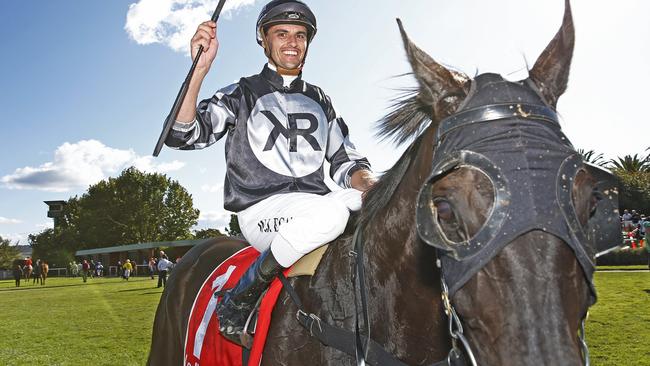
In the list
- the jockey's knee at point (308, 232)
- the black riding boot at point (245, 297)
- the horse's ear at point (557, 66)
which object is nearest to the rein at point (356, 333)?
the jockey's knee at point (308, 232)

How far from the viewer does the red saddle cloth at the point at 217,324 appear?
8.63 ft

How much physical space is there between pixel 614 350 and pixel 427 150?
805cm

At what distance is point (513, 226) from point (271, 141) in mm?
1915

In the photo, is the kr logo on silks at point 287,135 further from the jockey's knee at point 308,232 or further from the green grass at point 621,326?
the green grass at point 621,326

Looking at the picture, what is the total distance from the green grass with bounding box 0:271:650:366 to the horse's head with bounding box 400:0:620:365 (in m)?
7.19

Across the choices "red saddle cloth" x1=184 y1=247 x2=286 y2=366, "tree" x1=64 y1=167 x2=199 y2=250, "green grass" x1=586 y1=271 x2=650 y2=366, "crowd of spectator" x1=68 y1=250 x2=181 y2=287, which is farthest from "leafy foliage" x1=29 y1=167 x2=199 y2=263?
"red saddle cloth" x1=184 y1=247 x2=286 y2=366

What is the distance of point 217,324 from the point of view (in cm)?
334

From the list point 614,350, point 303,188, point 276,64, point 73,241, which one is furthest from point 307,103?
point 73,241

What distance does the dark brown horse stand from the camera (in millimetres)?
1473

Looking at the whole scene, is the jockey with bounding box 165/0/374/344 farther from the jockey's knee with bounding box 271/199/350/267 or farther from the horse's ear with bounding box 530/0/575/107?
the horse's ear with bounding box 530/0/575/107

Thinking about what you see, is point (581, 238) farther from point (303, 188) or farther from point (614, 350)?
point (614, 350)

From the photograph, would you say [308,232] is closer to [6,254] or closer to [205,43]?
[205,43]

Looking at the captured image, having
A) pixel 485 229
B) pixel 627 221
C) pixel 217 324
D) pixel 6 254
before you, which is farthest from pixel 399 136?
pixel 6 254

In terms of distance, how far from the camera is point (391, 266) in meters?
2.22
